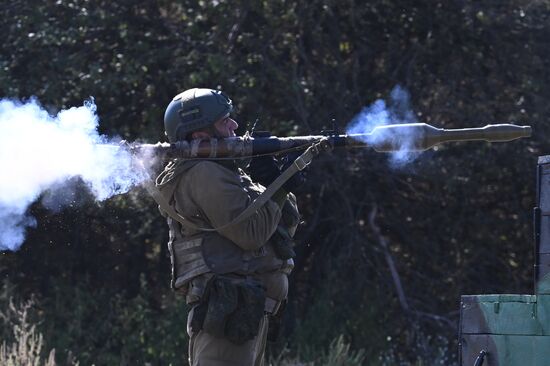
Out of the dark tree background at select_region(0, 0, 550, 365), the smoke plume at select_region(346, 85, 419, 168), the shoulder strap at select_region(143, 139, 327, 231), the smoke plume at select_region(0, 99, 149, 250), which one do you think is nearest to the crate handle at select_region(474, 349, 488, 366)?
the shoulder strap at select_region(143, 139, 327, 231)

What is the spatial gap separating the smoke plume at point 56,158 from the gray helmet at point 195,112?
268mm

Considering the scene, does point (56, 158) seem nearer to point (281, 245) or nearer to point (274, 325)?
point (281, 245)

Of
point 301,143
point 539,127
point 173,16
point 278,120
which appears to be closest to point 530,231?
point 539,127

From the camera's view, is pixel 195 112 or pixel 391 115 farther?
pixel 391 115

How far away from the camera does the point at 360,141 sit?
503cm

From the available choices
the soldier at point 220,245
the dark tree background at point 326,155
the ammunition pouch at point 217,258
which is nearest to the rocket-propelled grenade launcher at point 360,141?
the soldier at point 220,245

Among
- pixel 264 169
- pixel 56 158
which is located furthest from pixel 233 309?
pixel 56 158

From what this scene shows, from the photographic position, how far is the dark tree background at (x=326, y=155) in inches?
341

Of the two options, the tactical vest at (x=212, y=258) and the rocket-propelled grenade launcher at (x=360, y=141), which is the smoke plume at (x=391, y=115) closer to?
the rocket-propelled grenade launcher at (x=360, y=141)

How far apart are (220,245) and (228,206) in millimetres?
209

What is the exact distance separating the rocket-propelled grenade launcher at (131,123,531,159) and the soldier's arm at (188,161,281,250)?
0.10 metres

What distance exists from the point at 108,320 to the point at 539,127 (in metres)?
3.87

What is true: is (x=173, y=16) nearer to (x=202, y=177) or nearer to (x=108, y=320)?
(x=108, y=320)

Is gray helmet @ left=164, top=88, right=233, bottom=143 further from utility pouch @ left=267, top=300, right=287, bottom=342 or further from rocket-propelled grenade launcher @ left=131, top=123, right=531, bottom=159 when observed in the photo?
utility pouch @ left=267, top=300, right=287, bottom=342
